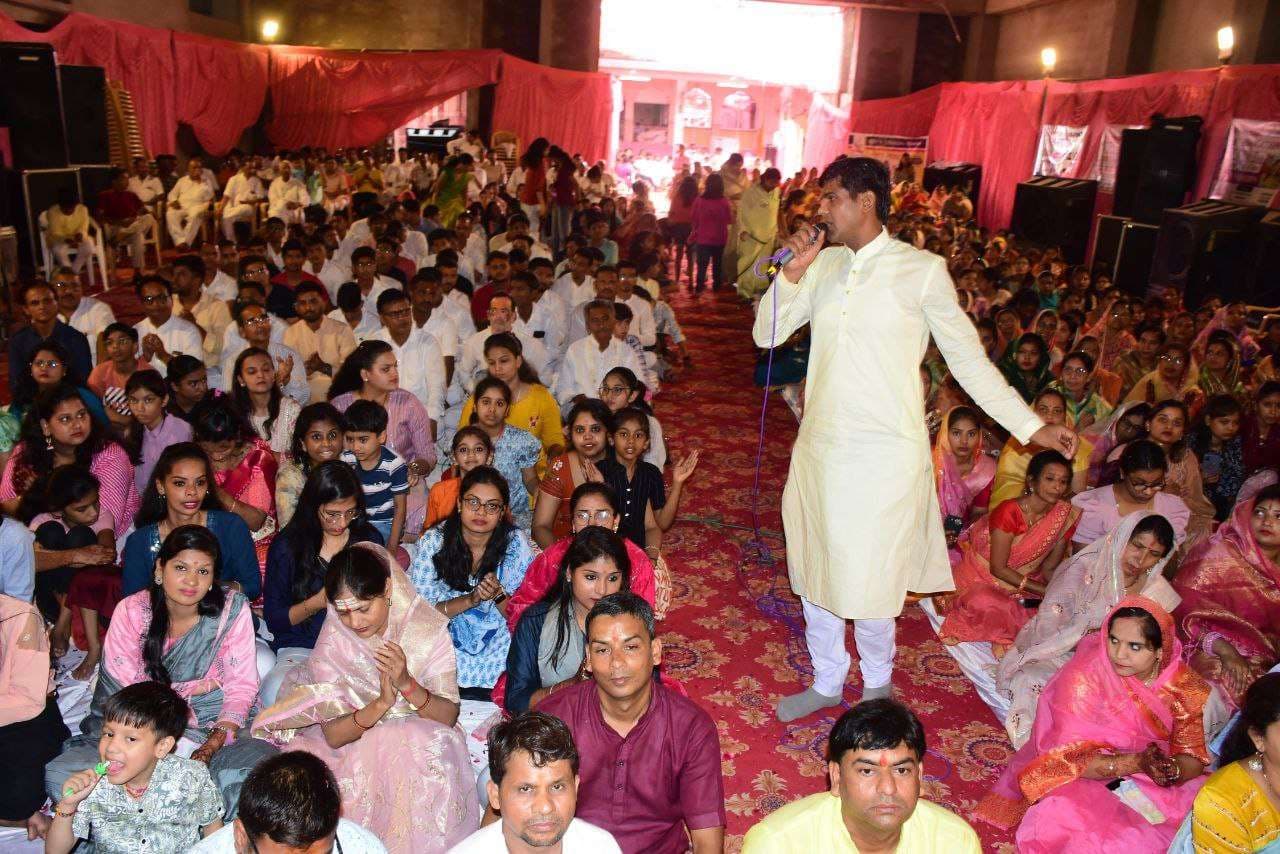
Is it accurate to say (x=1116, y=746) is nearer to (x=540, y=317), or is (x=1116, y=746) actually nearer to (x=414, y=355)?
(x=414, y=355)

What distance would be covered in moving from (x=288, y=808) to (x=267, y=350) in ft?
10.2

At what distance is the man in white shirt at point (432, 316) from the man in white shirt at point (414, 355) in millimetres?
350

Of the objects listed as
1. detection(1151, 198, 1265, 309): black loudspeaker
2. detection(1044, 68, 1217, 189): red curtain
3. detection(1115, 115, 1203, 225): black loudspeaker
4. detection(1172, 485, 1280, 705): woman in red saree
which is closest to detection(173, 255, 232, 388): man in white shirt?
detection(1172, 485, 1280, 705): woman in red saree

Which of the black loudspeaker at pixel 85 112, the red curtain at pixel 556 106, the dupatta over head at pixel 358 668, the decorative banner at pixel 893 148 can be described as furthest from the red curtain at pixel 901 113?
the dupatta over head at pixel 358 668

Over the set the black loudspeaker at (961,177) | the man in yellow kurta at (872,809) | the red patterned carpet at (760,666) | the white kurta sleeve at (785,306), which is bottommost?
the red patterned carpet at (760,666)

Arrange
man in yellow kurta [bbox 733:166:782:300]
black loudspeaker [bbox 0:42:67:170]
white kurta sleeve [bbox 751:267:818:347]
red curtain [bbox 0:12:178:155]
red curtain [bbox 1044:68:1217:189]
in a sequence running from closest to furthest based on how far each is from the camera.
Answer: white kurta sleeve [bbox 751:267:818:347]
black loudspeaker [bbox 0:42:67:170]
red curtain [bbox 1044:68:1217:189]
red curtain [bbox 0:12:178:155]
man in yellow kurta [bbox 733:166:782:300]

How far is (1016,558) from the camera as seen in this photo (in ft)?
12.3

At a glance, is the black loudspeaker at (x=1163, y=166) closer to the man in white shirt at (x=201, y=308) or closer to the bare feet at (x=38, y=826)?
the man in white shirt at (x=201, y=308)

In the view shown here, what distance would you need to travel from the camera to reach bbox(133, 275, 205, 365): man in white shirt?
4699mm

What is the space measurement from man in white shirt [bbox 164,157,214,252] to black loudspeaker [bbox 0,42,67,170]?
6.53 feet

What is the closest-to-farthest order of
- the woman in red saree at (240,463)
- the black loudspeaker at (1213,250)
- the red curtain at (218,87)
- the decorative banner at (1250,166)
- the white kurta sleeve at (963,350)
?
the white kurta sleeve at (963,350) → the woman in red saree at (240,463) → the black loudspeaker at (1213,250) → the decorative banner at (1250,166) → the red curtain at (218,87)

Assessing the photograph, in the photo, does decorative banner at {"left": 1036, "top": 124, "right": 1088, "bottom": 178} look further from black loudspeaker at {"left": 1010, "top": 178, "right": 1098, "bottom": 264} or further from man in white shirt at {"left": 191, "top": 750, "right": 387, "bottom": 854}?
man in white shirt at {"left": 191, "top": 750, "right": 387, "bottom": 854}

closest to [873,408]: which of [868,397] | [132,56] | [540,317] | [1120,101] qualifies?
[868,397]

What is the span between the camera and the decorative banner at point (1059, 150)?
38.1 feet
